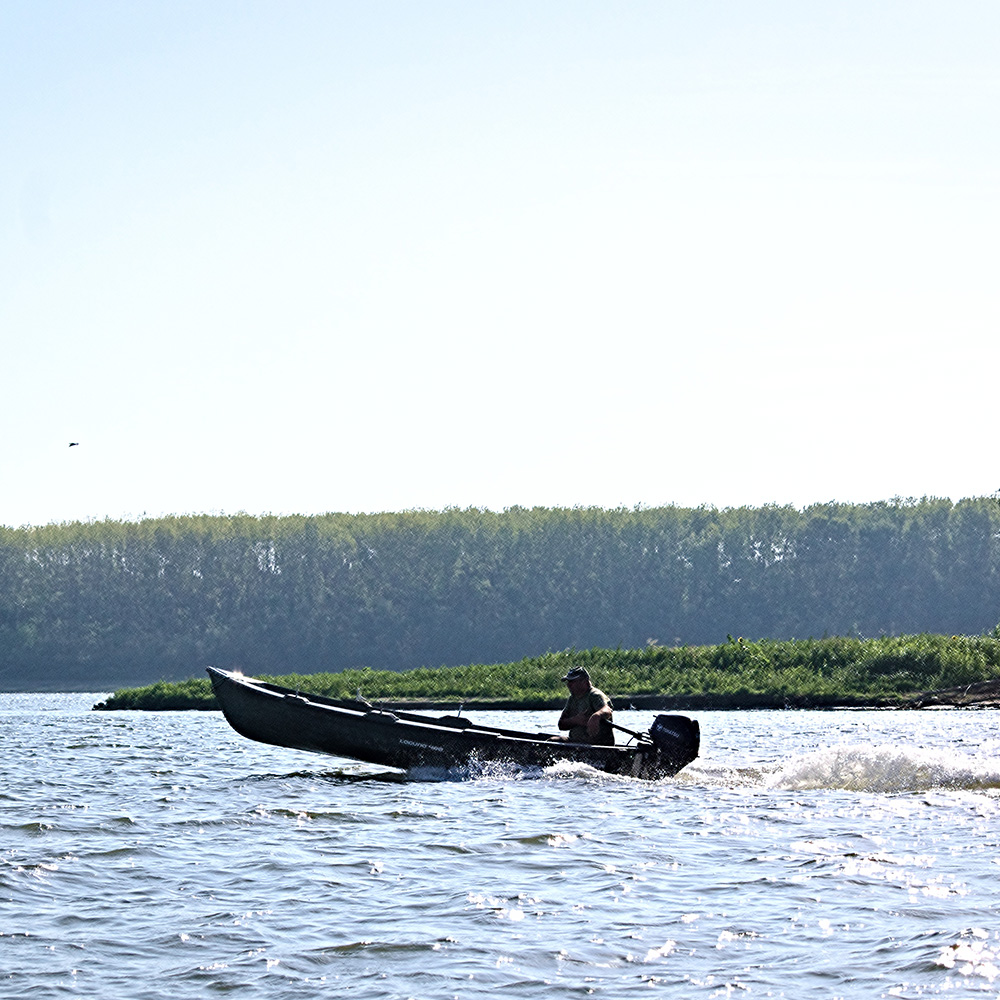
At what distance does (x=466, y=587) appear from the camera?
→ 112m

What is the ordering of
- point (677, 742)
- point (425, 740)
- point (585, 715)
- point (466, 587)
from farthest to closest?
point (466, 587)
point (585, 715)
point (425, 740)
point (677, 742)

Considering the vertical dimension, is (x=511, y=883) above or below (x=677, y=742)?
below

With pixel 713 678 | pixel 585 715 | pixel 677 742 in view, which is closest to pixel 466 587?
pixel 713 678

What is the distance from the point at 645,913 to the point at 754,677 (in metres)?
38.7

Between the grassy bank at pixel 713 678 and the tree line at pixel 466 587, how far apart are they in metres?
55.2

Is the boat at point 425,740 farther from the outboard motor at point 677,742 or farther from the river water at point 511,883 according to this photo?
the river water at point 511,883

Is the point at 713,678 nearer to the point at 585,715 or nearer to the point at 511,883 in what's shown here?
the point at 585,715

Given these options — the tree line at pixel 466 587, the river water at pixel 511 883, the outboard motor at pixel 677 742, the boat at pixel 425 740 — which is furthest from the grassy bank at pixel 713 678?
the tree line at pixel 466 587

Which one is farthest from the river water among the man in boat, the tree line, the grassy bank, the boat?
the tree line

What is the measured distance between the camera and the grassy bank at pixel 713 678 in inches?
1821

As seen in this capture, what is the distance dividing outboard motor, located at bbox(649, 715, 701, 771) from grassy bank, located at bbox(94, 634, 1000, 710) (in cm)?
2476

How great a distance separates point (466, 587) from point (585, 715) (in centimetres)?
9040

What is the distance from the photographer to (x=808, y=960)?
9492mm

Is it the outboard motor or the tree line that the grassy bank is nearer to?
the outboard motor
